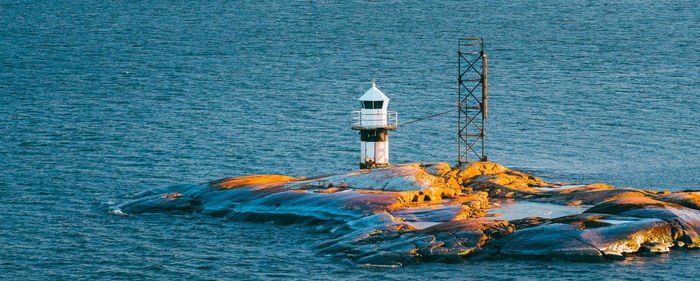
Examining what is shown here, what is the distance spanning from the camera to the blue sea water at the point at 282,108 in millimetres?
47625

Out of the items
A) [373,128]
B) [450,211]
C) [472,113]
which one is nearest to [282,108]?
[472,113]

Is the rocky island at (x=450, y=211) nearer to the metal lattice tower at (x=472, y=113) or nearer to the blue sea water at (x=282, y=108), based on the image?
the blue sea water at (x=282, y=108)

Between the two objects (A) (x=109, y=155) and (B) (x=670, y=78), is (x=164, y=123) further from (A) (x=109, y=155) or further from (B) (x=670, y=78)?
(B) (x=670, y=78)

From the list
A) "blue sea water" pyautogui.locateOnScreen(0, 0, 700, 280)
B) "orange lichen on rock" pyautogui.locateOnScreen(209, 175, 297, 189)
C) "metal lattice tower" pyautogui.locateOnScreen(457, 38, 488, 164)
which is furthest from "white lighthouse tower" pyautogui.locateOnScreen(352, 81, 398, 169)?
"blue sea water" pyautogui.locateOnScreen(0, 0, 700, 280)

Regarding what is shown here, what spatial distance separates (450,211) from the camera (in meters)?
49.3

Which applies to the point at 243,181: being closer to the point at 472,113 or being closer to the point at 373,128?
the point at 373,128

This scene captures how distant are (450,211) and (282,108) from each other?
63.4 m

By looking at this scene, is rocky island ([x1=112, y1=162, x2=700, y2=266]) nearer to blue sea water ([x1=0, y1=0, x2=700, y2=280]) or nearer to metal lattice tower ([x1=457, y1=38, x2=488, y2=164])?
blue sea water ([x1=0, y1=0, x2=700, y2=280])

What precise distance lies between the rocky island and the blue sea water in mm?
1180

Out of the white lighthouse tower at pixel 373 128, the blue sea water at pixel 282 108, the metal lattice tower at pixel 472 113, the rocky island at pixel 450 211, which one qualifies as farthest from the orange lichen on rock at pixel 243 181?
the metal lattice tower at pixel 472 113

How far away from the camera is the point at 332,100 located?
380ft

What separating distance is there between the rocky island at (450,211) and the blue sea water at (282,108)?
118 cm

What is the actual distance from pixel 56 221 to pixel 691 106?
7889cm

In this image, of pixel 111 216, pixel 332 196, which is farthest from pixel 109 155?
pixel 332 196
